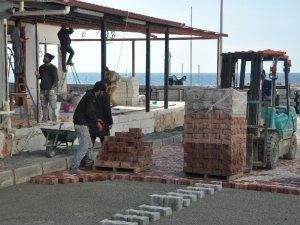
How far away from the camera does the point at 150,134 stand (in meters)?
17.9

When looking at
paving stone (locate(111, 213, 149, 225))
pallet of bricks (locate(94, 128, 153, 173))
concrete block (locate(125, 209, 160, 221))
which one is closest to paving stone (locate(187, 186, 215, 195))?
concrete block (locate(125, 209, 160, 221))

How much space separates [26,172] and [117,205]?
2.76m

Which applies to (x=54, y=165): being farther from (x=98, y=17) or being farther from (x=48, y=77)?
(x=98, y=17)

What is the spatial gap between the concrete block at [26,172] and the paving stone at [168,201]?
3105mm

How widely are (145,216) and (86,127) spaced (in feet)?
13.5

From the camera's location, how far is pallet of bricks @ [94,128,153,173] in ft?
38.0

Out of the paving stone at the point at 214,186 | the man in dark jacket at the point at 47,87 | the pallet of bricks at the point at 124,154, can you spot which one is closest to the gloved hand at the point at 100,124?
the pallet of bricks at the point at 124,154

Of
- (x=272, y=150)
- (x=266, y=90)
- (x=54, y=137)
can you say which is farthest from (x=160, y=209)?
(x=266, y=90)

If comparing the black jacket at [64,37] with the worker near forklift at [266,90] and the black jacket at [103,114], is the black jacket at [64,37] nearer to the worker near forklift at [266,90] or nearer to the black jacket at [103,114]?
the black jacket at [103,114]

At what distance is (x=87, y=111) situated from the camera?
1132 cm

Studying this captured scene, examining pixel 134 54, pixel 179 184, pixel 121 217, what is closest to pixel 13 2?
pixel 179 184

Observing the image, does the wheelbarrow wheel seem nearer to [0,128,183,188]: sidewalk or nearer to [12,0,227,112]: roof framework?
[0,128,183,188]: sidewalk

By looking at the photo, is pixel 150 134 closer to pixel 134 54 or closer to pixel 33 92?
pixel 33 92

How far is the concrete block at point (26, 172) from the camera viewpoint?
10539 mm
